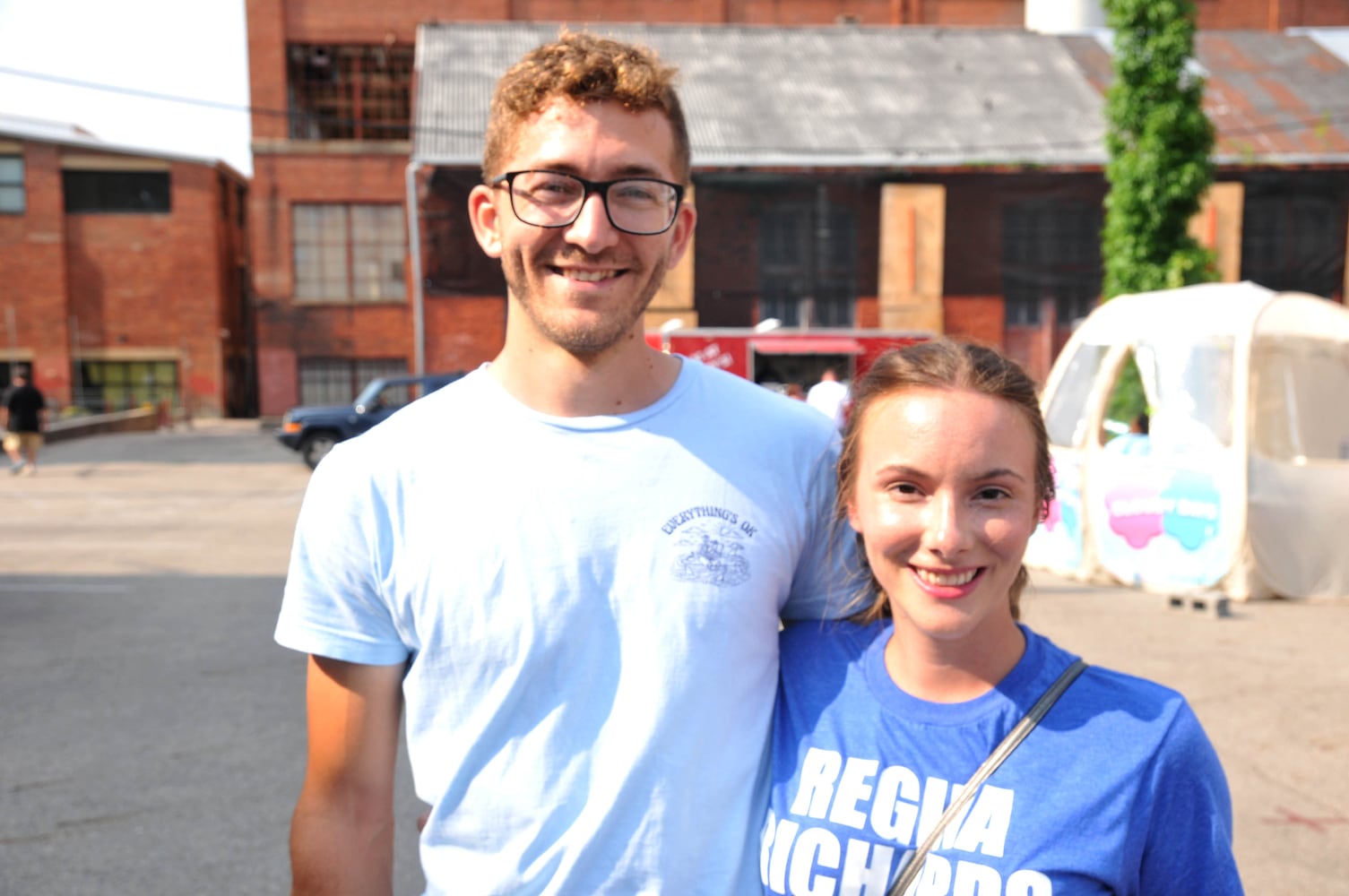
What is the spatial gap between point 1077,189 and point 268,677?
75.5 feet

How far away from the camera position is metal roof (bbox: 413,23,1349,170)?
945 inches

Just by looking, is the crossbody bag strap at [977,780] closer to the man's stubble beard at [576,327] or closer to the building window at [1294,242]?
the man's stubble beard at [576,327]

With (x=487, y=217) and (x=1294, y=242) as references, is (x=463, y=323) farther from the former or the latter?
(x=487, y=217)

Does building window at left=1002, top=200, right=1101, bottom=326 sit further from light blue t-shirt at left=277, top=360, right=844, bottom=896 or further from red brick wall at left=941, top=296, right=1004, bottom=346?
light blue t-shirt at left=277, top=360, right=844, bottom=896

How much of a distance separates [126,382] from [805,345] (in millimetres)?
25583

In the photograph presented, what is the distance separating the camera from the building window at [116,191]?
3522cm

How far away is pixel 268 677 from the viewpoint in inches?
258

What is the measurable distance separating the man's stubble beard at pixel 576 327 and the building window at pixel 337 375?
107 feet

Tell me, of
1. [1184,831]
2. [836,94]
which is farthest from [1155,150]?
[1184,831]

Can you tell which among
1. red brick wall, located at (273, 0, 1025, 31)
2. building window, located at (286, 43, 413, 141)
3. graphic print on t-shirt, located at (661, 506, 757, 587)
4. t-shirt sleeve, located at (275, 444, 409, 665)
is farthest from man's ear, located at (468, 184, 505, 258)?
building window, located at (286, 43, 413, 141)

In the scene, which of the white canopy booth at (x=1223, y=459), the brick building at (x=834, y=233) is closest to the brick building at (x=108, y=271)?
the brick building at (x=834, y=233)

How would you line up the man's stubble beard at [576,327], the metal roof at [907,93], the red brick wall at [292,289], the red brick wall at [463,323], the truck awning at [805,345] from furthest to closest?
the red brick wall at [292,289], the red brick wall at [463,323], the metal roof at [907,93], the truck awning at [805,345], the man's stubble beard at [576,327]

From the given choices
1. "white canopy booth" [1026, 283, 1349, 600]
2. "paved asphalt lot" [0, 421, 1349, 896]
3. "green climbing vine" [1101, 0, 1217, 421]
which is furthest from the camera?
"green climbing vine" [1101, 0, 1217, 421]

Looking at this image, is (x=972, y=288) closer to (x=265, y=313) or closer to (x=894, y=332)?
(x=894, y=332)
